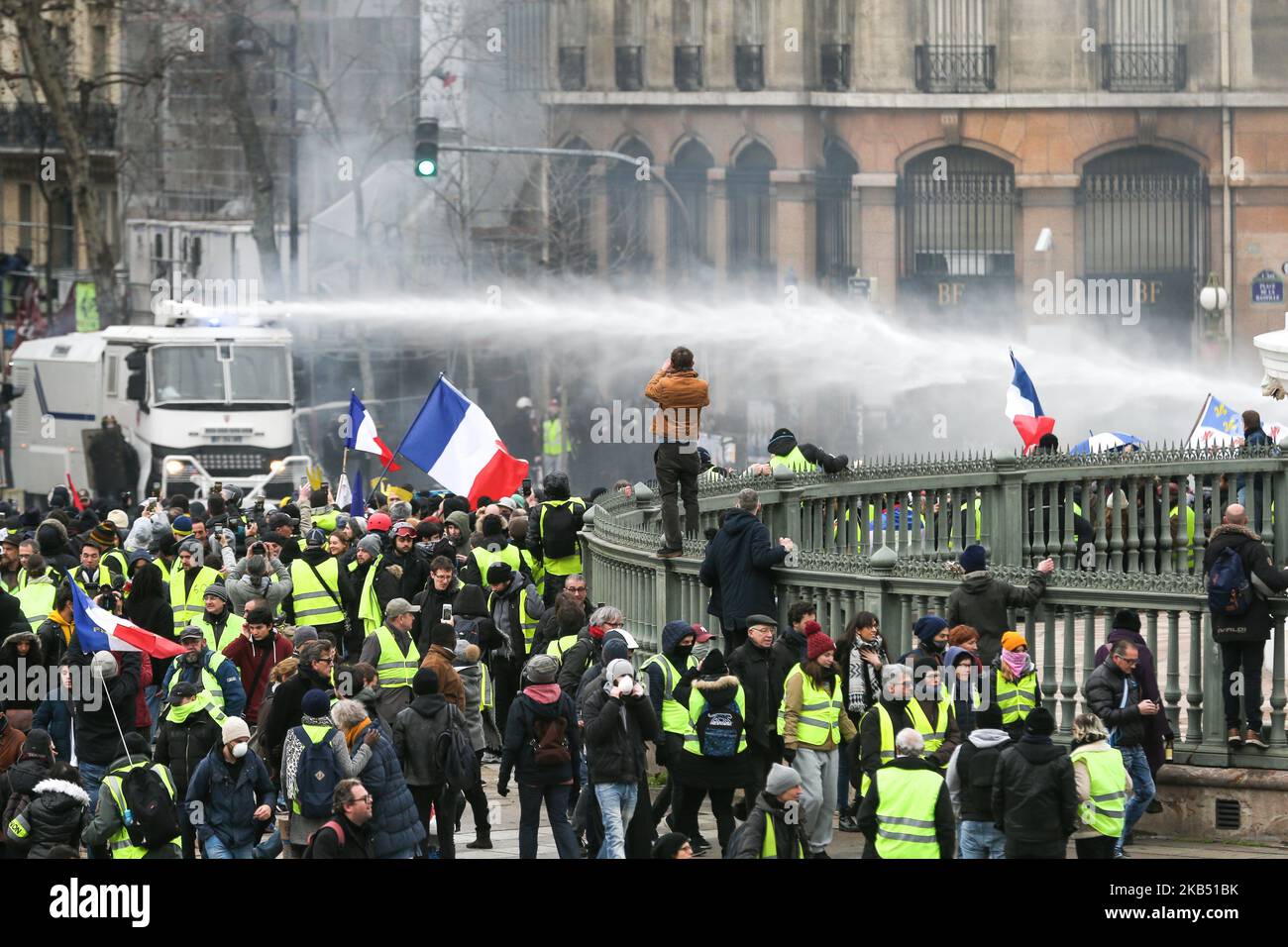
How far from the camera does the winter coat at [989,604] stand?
13.7 metres

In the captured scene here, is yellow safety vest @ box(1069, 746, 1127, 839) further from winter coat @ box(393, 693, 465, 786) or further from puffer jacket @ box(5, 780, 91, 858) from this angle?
puffer jacket @ box(5, 780, 91, 858)

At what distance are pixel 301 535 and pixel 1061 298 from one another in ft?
90.3

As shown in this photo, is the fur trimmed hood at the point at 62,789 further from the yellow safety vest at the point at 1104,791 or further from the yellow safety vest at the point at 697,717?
the yellow safety vest at the point at 1104,791

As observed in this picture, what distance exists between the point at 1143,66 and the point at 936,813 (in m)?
37.2

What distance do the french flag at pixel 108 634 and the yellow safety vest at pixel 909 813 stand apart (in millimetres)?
4932

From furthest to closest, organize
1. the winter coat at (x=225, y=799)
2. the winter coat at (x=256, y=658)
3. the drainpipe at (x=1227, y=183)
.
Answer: the drainpipe at (x=1227, y=183) → the winter coat at (x=256, y=658) → the winter coat at (x=225, y=799)

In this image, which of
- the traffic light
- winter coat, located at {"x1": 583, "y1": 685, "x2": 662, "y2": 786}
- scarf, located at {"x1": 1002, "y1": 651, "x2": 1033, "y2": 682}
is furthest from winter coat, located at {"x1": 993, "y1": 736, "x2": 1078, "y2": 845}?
the traffic light

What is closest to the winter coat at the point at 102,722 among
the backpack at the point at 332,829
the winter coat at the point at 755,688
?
the backpack at the point at 332,829

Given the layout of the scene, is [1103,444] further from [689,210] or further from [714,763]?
[689,210]

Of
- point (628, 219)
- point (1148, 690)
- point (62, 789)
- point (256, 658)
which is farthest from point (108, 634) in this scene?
point (628, 219)

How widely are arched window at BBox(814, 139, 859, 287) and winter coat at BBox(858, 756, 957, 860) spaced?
118 feet

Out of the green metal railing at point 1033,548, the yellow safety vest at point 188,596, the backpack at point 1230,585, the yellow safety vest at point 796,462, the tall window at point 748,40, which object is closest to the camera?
the backpack at point 1230,585

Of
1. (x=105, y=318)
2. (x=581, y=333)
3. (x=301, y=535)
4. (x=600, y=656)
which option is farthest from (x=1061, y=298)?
(x=600, y=656)

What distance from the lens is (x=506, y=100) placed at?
162 ft
